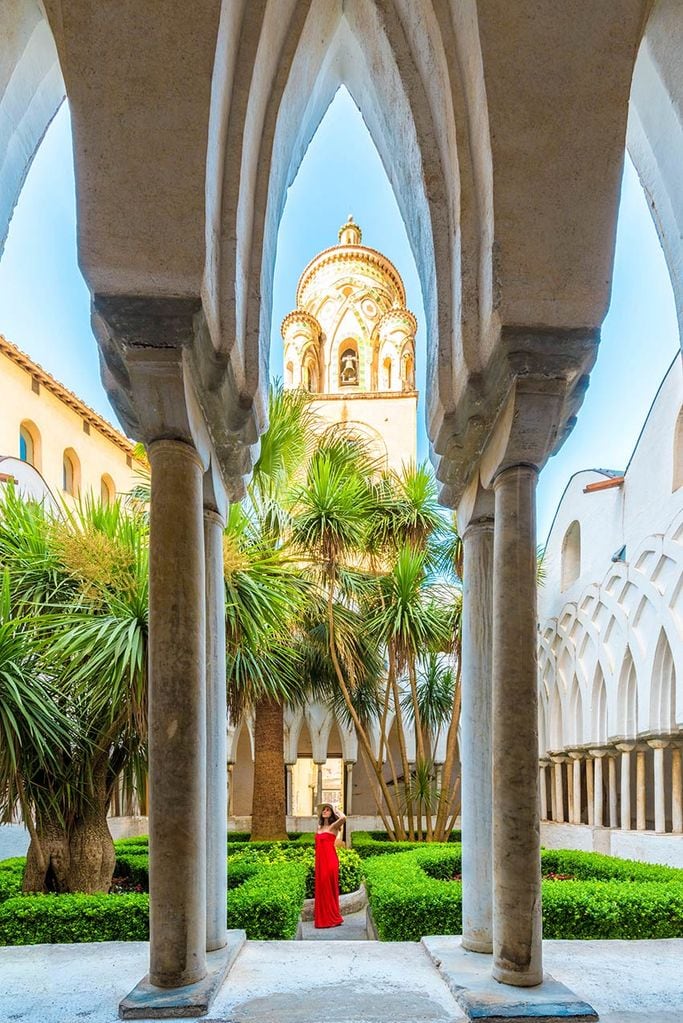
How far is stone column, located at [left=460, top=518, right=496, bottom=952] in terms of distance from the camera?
4.52 m

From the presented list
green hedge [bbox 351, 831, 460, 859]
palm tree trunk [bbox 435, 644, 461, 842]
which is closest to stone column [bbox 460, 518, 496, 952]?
green hedge [bbox 351, 831, 460, 859]

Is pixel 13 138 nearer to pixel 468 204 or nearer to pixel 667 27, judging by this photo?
pixel 468 204

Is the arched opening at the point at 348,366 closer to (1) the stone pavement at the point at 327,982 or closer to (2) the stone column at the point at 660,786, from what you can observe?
(2) the stone column at the point at 660,786

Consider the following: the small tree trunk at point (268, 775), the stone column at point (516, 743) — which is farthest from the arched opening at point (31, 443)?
the stone column at point (516, 743)

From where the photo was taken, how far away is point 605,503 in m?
15.2

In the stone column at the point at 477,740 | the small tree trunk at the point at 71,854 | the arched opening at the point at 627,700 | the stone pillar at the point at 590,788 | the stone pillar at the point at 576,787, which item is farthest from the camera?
the stone pillar at the point at 576,787

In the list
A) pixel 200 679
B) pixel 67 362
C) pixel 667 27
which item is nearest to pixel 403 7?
pixel 667 27

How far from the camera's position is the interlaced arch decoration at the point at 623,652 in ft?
39.2

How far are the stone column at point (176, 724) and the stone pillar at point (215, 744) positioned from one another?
603 millimetres

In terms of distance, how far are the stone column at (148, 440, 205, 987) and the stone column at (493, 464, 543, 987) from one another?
1.31m

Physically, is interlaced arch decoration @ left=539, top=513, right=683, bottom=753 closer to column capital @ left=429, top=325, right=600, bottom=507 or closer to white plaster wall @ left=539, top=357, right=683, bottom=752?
white plaster wall @ left=539, top=357, right=683, bottom=752

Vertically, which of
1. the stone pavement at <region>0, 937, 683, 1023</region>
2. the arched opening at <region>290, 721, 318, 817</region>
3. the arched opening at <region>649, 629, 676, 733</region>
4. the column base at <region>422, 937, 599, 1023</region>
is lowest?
the arched opening at <region>290, 721, 318, 817</region>

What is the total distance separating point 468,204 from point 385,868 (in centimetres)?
681

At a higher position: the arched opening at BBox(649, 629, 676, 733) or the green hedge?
the arched opening at BBox(649, 629, 676, 733)
